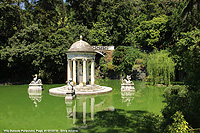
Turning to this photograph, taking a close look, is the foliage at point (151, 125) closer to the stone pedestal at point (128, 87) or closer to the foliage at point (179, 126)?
the foliage at point (179, 126)

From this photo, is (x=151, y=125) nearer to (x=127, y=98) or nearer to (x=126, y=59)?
(x=127, y=98)

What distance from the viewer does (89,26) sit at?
44.8 m

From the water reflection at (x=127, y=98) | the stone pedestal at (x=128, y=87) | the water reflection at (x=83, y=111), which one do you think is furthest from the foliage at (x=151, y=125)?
the stone pedestal at (x=128, y=87)

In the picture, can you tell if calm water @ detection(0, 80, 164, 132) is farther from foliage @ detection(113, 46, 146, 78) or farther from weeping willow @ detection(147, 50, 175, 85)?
foliage @ detection(113, 46, 146, 78)

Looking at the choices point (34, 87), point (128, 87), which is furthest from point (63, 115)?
point (34, 87)

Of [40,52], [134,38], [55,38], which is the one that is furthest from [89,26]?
[40,52]

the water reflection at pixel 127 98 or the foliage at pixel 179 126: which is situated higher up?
the foliage at pixel 179 126

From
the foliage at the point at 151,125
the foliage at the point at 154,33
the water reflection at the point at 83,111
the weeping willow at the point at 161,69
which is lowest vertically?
the water reflection at the point at 83,111

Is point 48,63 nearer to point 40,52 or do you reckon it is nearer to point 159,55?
point 40,52

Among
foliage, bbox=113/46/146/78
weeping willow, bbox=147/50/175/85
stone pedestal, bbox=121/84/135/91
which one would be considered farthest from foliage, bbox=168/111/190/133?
foliage, bbox=113/46/146/78

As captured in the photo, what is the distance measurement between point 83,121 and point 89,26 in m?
36.8

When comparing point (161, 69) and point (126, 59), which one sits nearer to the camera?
point (161, 69)

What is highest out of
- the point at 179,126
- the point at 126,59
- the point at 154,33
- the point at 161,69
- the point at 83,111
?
the point at 154,33

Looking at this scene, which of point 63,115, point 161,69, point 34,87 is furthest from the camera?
point 161,69
